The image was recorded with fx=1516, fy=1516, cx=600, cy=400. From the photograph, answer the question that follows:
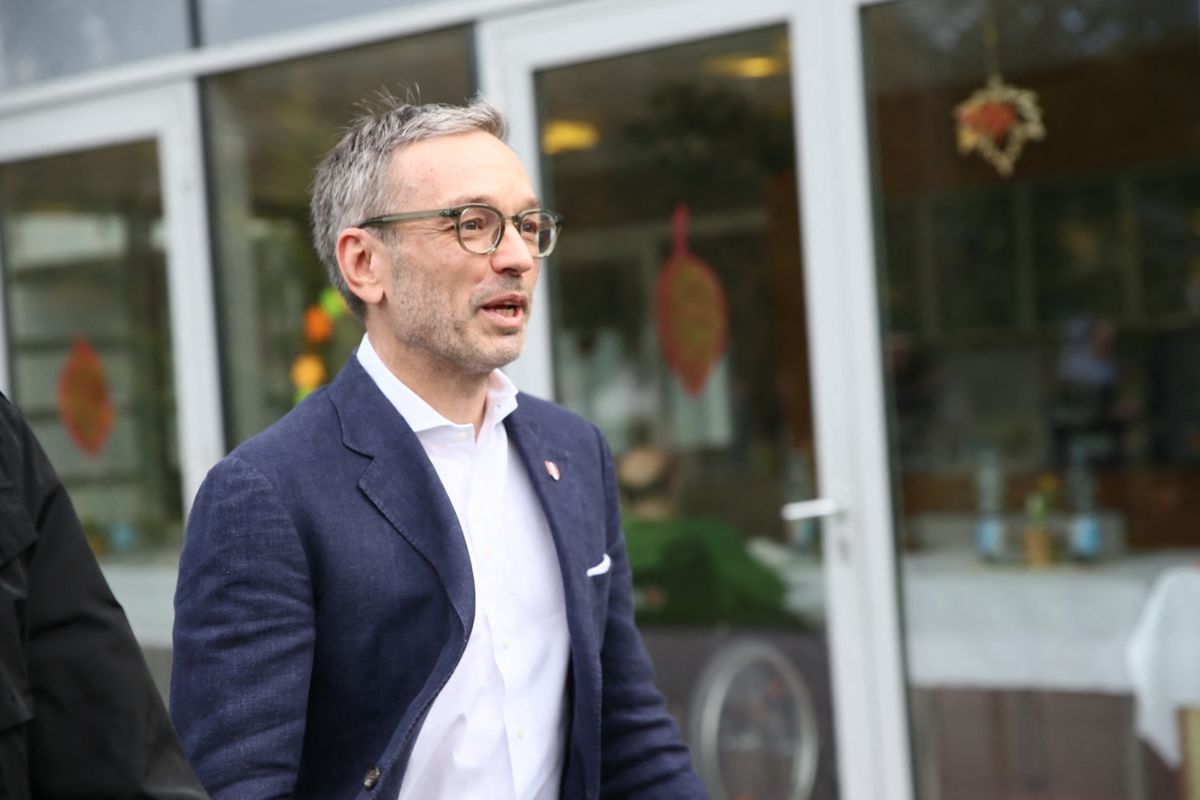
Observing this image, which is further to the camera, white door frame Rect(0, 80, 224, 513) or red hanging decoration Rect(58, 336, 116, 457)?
red hanging decoration Rect(58, 336, 116, 457)

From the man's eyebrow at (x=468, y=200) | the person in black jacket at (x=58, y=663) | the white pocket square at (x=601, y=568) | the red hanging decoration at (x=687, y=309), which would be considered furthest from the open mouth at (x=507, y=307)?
the red hanging decoration at (x=687, y=309)

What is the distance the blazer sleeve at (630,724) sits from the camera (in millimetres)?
1909

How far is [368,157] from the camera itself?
5.91 feet

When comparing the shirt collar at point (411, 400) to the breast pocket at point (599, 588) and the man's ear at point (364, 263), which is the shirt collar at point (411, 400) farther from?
the breast pocket at point (599, 588)

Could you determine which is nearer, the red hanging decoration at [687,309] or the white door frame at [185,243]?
the red hanging decoration at [687,309]

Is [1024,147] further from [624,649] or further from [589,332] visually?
[624,649]

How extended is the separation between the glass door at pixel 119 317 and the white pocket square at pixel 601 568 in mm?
2997

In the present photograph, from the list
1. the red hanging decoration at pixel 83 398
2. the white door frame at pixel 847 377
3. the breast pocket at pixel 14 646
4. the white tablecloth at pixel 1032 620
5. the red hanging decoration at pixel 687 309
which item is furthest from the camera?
the red hanging decoration at pixel 83 398

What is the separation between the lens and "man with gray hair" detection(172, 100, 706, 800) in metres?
1.58

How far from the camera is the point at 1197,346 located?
751 cm

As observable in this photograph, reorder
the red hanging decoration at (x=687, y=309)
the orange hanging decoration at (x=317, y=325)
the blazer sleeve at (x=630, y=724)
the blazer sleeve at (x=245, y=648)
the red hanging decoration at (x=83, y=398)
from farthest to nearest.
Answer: the red hanging decoration at (x=83, y=398) → the orange hanging decoration at (x=317, y=325) → the red hanging decoration at (x=687, y=309) → the blazer sleeve at (x=630, y=724) → the blazer sleeve at (x=245, y=648)

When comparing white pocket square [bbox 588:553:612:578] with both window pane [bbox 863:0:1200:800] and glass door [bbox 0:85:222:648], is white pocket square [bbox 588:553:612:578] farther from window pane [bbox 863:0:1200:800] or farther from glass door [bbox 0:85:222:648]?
glass door [bbox 0:85:222:648]

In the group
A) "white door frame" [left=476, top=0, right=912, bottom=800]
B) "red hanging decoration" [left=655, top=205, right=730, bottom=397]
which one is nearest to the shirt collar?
"white door frame" [left=476, top=0, right=912, bottom=800]

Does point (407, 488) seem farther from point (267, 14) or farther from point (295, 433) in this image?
point (267, 14)
